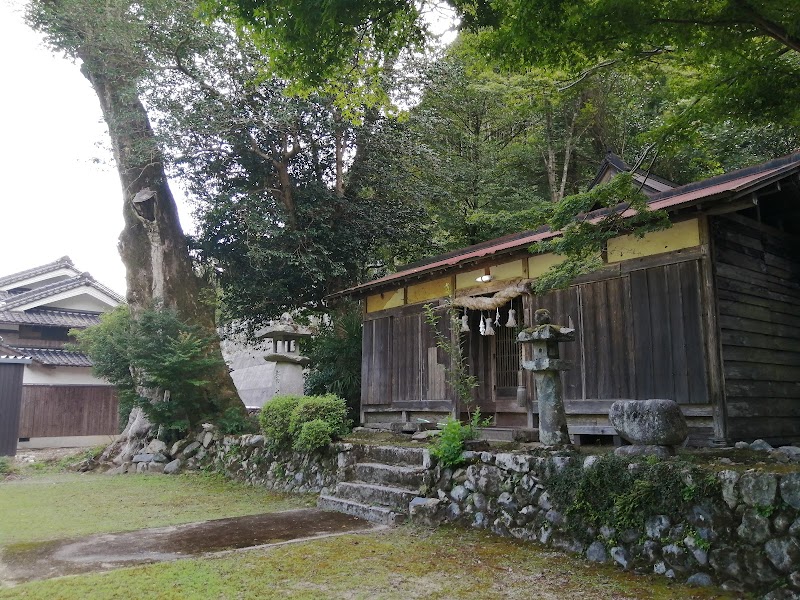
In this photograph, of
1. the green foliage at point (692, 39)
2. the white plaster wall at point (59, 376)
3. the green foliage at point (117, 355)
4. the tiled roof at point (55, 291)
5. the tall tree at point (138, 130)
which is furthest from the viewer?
the tiled roof at point (55, 291)

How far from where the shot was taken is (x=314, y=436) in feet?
33.9

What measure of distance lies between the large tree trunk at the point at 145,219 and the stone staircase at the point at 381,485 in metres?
7.53

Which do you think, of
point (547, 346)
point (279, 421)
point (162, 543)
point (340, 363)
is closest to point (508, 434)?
point (547, 346)

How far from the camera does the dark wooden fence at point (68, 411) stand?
2041 centimetres

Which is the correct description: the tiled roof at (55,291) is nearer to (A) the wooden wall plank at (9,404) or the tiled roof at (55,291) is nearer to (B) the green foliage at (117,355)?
(B) the green foliage at (117,355)

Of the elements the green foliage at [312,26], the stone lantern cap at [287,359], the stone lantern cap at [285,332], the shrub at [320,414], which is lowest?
the shrub at [320,414]

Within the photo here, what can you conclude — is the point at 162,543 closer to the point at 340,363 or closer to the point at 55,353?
the point at 340,363

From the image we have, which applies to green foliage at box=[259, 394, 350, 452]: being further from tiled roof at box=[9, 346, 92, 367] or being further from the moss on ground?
tiled roof at box=[9, 346, 92, 367]

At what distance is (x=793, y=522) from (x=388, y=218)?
47.7ft

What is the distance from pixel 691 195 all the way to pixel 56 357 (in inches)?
847

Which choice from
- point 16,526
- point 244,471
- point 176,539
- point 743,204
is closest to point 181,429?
point 244,471

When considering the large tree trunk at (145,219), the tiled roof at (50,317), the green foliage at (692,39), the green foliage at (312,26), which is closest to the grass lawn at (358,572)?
the green foliage at (692,39)

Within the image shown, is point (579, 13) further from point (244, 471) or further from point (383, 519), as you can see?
point (244, 471)

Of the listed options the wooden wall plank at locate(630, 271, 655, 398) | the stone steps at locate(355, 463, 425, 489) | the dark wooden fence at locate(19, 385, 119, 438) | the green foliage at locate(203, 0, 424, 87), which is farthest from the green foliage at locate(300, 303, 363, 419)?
the dark wooden fence at locate(19, 385, 119, 438)
